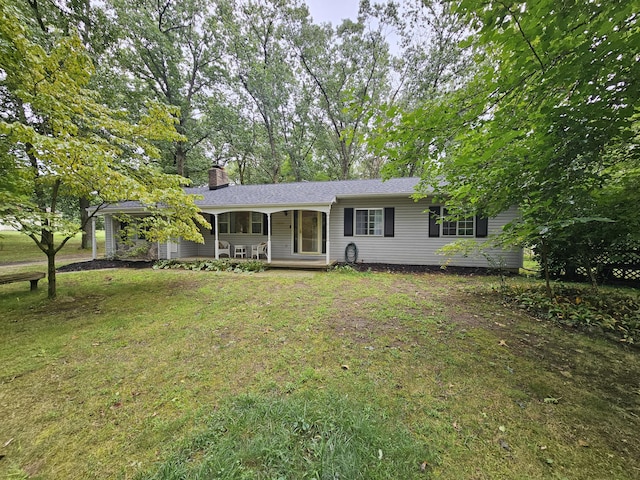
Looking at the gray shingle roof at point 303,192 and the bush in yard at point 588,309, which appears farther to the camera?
the gray shingle roof at point 303,192

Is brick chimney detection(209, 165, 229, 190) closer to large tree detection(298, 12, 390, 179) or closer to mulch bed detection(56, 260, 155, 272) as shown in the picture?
mulch bed detection(56, 260, 155, 272)

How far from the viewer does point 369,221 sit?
9828 millimetres

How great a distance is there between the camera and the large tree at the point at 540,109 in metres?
2.12

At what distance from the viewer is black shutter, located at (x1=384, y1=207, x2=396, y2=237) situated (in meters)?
9.52

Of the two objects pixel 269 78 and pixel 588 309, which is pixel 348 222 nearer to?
pixel 588 309

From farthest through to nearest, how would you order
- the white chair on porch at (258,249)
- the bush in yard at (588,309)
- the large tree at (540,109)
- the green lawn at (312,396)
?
1. the white chair on porch at (258,249)
2. the bush in yard at (588,309)
3. the large tree at (540,109)
4. the green lawn at (312,396)

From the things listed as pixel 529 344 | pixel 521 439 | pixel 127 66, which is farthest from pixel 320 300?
pixel 127 66

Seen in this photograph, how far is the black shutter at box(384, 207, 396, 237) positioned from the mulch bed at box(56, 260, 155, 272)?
31.0 ft

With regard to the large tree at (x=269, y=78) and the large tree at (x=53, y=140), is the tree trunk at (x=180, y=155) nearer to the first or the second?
the large tree at (x=269, y=78)

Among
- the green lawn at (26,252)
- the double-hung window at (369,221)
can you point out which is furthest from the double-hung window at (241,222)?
the green lawn at (26,252)

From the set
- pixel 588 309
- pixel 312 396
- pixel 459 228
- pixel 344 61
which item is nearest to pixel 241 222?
pixel 459 228

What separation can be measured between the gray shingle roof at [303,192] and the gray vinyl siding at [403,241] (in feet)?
1.70

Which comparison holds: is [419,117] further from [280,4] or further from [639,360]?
[280,4]

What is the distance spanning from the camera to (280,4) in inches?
652
